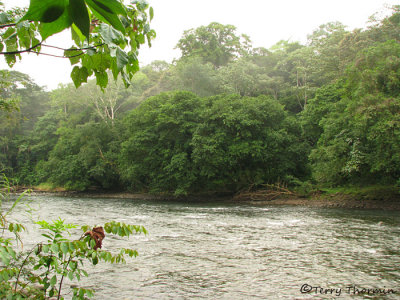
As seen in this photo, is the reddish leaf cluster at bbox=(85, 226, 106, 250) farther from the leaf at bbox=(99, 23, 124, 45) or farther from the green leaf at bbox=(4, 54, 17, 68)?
the leaf at bbox=(99, 23, 124, 45)

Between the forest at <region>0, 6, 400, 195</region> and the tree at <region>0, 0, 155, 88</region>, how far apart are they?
7140 millimetres

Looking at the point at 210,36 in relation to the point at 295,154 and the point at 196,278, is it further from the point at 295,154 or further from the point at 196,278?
the point at 196,278

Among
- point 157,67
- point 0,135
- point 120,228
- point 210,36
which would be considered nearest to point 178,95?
point 210,36

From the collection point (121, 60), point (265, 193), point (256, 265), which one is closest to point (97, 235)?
point (121, 60)

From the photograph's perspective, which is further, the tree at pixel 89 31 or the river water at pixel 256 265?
the river water at pixel 256 265

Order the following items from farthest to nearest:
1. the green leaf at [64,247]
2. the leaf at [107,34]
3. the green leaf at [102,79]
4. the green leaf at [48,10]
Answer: the green leaf at [64,247] < the green leaf at [102,79] < the leaf at [107,34] < the green leaf at [48,10]

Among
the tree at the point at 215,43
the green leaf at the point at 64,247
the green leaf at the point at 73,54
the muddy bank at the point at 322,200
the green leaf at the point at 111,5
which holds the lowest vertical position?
the muddy bank at the point at 322,200

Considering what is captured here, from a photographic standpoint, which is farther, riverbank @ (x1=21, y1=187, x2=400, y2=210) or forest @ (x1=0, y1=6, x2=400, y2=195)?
riverbank @ (x1=21, y1=187, x2=400, y2=210)

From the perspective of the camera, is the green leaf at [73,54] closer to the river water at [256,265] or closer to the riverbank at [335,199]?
the river water at [256,265]

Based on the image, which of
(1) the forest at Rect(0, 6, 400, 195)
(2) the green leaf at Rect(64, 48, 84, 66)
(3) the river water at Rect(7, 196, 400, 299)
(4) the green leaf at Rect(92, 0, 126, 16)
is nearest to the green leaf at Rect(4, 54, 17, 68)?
(2) the green leaf at Rect(64, 48, 84, 66)

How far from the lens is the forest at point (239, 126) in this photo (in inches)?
776

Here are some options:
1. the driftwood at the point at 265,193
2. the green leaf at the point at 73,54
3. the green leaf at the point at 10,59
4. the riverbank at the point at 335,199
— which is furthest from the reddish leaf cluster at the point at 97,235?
the driftwood at the point at 265,193

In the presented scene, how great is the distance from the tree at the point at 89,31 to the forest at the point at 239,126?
23.4 feet

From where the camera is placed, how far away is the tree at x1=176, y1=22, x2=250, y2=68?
5050 cm
